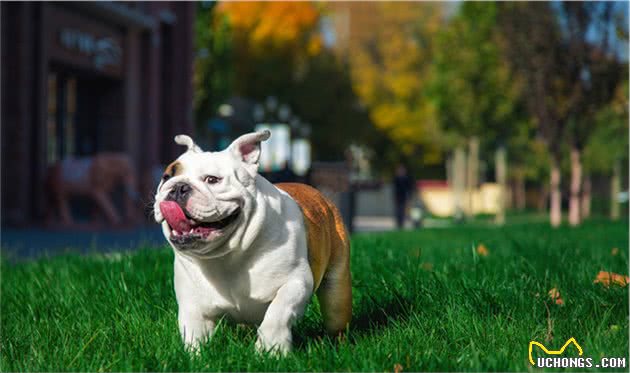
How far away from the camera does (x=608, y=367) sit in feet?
10.8

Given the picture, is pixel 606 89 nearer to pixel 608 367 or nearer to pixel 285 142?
pixel 608 367

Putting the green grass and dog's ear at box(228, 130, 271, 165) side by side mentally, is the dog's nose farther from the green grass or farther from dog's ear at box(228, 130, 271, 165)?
the green grass

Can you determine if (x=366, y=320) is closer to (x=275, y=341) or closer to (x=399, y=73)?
(x=275, y=341)

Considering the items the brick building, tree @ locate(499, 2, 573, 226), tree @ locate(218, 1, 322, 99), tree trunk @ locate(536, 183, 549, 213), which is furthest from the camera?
tree trunk @ locate(536, 183, 549, 213)

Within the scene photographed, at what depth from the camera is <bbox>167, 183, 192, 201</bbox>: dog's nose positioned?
343 centimetres

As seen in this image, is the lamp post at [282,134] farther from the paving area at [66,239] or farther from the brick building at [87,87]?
the paving area at [66,239]

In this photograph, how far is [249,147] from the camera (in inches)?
145

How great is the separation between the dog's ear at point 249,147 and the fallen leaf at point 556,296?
1.81 meters

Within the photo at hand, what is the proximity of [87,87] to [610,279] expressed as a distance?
690 inches

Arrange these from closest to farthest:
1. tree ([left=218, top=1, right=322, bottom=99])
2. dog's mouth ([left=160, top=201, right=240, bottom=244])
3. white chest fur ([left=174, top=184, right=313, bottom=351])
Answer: dog's mouth ([left=160, top=201, right=240, bottom=244]) → white chest fur ([left=174, top=184, right=313, bottom=351]) → tree ([left=218, top=1, right=322, bottom=99])

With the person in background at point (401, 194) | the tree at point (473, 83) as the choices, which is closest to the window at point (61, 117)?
the person in background at point (401, 194)

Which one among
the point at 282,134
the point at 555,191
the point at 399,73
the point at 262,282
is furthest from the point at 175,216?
the point at 282,134

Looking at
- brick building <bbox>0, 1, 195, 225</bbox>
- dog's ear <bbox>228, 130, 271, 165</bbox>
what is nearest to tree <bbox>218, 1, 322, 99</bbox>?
brick building <bbox>0, 1, 195, 225</bbox>

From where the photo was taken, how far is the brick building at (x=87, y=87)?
16.2 meters
